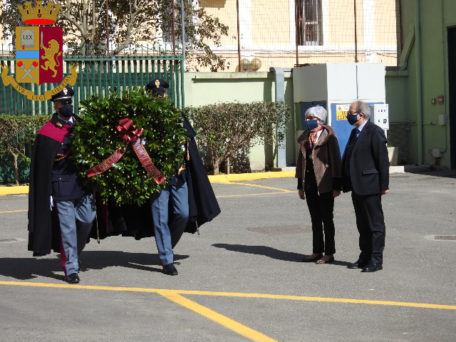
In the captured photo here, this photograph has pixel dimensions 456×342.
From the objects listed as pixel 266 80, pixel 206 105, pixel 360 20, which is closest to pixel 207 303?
pixel 206 105

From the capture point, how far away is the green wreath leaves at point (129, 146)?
9.34 metres

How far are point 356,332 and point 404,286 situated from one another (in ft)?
6.27

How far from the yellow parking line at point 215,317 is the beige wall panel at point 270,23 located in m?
27.0

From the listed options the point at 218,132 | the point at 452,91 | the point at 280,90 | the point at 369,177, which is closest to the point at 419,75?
the point at 452,91

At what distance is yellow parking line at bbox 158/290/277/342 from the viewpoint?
7.20 m

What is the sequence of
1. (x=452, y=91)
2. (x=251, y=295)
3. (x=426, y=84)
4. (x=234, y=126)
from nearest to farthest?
(x=251, y=295) < (x=234, y=126) < (x=452, y=91) < (x=426, y=84)

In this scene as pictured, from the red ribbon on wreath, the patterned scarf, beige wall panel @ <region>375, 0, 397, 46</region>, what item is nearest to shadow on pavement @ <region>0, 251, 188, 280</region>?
the red ribbon on wreath

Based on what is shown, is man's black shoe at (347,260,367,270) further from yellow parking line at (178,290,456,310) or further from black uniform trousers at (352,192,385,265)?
yellow parking line at (178,290,456,310)

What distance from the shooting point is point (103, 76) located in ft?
68.9

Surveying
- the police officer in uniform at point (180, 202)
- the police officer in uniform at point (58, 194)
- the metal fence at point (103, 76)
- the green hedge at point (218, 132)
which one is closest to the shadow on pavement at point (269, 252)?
the police officer in uniform at point (180, 202)

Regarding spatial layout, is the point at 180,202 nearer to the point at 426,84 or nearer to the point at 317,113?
the point at 317,113

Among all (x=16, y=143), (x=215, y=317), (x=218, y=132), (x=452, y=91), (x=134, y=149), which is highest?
(x=452, y=91)

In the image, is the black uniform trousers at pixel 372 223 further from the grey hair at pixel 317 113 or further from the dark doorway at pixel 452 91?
the dark doorway at pixel 452 91

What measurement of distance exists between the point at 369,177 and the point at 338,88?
40.8 ft
